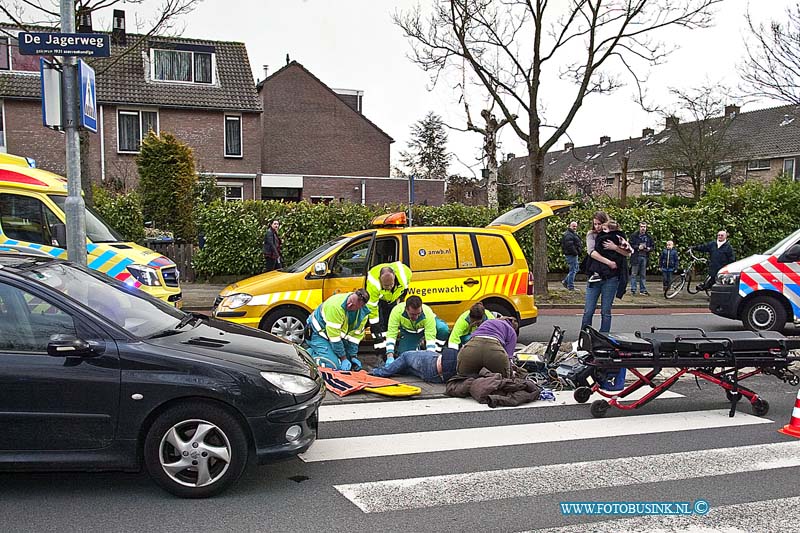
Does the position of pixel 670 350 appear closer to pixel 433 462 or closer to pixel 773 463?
pixel 773 463

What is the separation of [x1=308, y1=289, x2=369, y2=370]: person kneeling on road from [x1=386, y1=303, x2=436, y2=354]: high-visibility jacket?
0.36 m

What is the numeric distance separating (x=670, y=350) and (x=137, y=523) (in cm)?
494

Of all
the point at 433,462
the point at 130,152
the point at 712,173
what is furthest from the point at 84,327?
the point at 712,173

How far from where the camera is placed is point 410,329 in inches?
363

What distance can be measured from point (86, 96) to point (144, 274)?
3098 mm

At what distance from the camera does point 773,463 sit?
573 centimetres

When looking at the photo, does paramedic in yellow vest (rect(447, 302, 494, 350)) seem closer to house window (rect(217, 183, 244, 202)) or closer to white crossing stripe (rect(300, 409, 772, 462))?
white crossing stripe (rect(300, 409, 772, 462))

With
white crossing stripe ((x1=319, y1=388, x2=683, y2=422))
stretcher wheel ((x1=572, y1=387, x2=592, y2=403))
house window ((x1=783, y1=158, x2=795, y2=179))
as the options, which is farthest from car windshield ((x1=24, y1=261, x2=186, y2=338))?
house window ((x1=783, y1=158, x2=795, y2=179))

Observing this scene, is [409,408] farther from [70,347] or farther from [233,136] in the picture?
[233,136]

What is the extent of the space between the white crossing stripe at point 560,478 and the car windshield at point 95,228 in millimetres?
7239

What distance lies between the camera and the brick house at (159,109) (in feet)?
96.9

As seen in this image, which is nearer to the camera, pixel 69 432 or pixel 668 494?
pixel 69 432

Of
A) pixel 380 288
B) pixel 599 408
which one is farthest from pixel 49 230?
pixel 599 408

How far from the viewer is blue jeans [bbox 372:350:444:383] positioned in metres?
8.50
